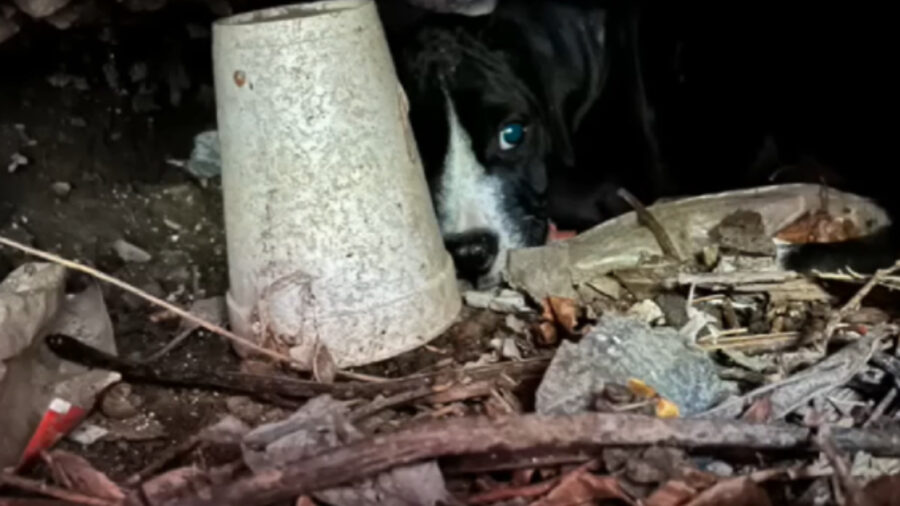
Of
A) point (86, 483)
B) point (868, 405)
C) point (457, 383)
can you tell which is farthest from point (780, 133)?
point (86, 483)

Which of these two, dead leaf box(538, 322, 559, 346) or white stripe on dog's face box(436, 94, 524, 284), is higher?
white stripe on dog's face box(436, 94, 524, 284)

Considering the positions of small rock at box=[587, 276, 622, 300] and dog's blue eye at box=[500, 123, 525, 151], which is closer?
small rock at box=[587, 276, 622, 300]

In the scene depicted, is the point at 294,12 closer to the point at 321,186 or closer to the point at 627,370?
the point at 321,186

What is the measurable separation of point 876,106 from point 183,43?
1319 millimetres

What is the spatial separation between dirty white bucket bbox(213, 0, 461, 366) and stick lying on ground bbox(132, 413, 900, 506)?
38 cm

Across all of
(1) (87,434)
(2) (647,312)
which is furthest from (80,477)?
(2) (647,312)

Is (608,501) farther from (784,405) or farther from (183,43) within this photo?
(183,43)

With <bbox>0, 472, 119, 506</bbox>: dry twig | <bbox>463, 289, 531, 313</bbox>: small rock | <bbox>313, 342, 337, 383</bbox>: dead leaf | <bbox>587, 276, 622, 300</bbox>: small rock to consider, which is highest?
<bbox>0, 472, 119, 506</bbox>: dry twig

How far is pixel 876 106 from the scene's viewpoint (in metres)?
1.89

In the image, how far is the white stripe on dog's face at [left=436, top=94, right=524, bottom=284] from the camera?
187 cm

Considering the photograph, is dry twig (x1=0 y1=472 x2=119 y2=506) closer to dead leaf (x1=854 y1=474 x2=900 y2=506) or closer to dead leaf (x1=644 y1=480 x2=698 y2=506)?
dead leaf (x1=644 y1=480 x2=698 y2=506)

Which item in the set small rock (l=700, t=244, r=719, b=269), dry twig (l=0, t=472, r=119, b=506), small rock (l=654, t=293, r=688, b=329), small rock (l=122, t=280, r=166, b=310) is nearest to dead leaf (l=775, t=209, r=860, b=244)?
small rock (l=700, t=244, r=719, b=269)

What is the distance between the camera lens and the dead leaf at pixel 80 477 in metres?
1.18

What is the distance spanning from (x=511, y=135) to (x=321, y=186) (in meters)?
0.59
